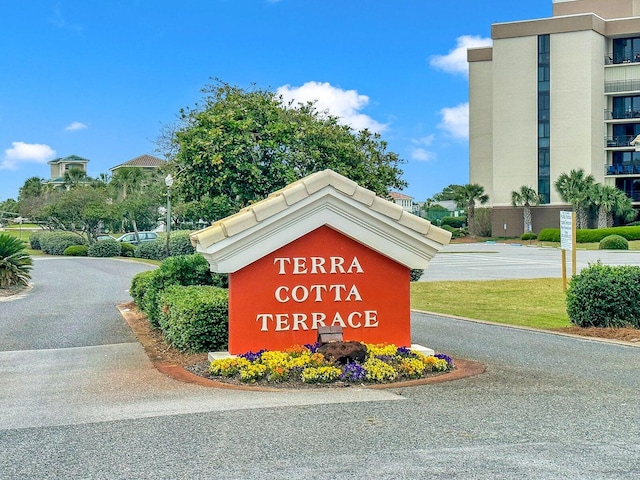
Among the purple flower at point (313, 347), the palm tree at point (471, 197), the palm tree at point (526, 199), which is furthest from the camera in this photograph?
the palm tree at point (471, 197)

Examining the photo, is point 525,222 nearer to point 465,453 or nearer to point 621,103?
point 621,103

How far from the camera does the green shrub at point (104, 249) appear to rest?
1801 inches

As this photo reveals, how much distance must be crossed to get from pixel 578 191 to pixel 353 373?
203ft

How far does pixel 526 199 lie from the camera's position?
228ft

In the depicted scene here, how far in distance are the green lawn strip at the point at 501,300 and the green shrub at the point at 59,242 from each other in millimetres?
31265

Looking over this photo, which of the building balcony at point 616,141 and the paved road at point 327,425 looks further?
the building balcony at point 616,141

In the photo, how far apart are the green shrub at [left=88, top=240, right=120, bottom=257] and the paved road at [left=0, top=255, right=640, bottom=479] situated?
36.7 m

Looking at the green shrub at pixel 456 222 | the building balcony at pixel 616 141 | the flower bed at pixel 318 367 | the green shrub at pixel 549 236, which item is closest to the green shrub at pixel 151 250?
the flower bed at pixel 318 367

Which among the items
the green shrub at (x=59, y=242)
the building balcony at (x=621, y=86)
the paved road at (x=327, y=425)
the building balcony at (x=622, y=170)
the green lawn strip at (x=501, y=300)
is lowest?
the green lawn strip at (x=501, y=300)

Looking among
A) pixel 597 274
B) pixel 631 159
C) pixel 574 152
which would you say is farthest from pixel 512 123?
pixel 597 274

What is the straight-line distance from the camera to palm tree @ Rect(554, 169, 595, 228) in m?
65.3

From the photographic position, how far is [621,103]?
228 ft

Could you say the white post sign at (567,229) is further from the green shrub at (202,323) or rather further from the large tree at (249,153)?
the green shrub at (202,323)

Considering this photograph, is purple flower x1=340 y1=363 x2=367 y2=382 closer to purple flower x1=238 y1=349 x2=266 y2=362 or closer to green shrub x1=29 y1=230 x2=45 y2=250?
purple flower x1=238 y1=349 x2=266 y2=362
